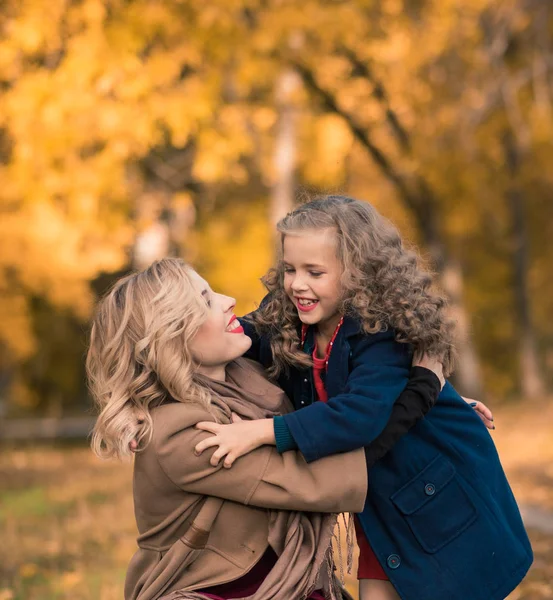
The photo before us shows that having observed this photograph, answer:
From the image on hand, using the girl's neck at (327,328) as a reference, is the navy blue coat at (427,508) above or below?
below

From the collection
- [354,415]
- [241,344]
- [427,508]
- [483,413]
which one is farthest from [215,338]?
[483,413]

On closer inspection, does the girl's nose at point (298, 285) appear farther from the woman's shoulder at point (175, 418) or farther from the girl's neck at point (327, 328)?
the woman's shoulder at point (175, 418)

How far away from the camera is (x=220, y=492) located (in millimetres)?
2934

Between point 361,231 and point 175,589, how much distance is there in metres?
1.33

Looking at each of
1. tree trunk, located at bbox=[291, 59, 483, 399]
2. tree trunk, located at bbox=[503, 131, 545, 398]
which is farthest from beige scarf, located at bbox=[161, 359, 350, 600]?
tree trunk, located at bbox=[503, 131, 545, 398]

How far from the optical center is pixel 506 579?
10.4 ft

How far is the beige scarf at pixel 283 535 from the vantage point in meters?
2.90

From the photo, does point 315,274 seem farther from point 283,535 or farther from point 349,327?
point 283,535

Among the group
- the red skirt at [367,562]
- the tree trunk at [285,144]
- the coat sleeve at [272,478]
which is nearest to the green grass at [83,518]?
the red skirt at [367,562]

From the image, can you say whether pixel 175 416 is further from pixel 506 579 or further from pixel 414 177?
pixel 414 177

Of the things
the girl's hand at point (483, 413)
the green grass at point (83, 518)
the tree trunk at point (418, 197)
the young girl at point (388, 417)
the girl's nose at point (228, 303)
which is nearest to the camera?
the young girl at point (388, 417)

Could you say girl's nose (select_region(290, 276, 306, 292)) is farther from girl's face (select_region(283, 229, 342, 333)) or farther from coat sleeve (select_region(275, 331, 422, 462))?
coat sleeve (select_region(275, 331, 422, 462))

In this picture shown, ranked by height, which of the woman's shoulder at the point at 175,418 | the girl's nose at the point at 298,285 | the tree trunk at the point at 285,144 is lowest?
the woman's shoulder at the point at 175,418

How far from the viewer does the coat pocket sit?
3143 millimetres
